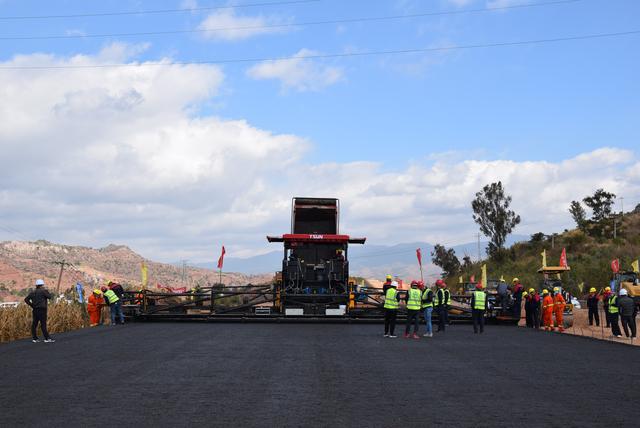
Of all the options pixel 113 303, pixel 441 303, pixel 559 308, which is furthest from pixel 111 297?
pixel 559 308

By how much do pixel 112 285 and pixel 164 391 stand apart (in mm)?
16890

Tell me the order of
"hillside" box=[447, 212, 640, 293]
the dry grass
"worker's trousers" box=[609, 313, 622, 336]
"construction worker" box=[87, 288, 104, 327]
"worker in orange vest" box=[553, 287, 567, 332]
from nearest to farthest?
the dry grass < "worker's trousers" box=[609, 313, 622, 336] < "worker in orange vest" box=[553, 287, 567, 332] < "construction worker" box=[87, 288, 104, 327] < "hillside" box=[447, 212, 640, 293]

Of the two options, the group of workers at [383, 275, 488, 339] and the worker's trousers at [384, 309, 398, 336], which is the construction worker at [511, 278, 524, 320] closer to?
the group of workers at [383, 275, 488, 339]

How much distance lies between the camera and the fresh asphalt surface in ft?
28.9

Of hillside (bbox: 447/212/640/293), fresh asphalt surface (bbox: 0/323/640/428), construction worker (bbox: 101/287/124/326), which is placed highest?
hillside (bbox: 447/212/640/293)

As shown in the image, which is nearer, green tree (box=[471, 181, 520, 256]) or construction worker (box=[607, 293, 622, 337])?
construction worker (box=[607, 293, 622, 337])

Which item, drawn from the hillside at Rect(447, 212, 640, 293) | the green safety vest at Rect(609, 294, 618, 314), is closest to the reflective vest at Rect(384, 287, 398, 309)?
the green safety vest at Rect(609, 294, 618, 314)

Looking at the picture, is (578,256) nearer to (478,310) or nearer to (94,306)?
(478,310)

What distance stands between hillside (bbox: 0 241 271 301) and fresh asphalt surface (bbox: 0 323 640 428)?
231ft

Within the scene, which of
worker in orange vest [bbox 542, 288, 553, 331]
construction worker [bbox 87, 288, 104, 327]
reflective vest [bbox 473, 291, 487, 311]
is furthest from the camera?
construction worker [bbox 87, 288, 104, 327]

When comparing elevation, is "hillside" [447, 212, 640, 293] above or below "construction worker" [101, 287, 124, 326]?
above

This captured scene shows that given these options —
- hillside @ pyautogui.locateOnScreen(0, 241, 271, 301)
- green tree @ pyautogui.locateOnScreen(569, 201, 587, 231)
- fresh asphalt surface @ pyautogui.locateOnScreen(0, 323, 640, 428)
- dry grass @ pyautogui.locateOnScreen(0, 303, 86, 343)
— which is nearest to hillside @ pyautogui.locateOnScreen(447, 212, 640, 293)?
green tree @ pyautogui.locateOnScreen(569, 201, 587, 231)

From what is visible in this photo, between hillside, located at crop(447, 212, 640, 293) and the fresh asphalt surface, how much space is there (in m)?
36.2

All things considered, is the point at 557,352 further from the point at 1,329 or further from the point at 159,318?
the point at 159,318
